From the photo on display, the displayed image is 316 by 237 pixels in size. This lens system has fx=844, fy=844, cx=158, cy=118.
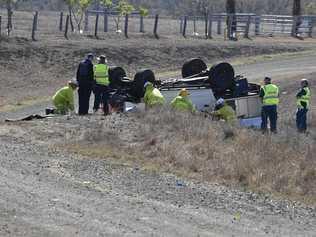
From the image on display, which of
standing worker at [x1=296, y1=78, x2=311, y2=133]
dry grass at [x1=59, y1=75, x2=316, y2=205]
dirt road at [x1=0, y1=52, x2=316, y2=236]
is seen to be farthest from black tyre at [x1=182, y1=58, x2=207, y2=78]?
dirt road at [x1=0, y1=52, x2=316, y2=236]

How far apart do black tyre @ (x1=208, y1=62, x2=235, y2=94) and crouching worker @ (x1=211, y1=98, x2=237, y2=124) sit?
140 cm

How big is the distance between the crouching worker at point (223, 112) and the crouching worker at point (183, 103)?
62cm

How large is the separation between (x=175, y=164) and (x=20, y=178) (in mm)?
3473

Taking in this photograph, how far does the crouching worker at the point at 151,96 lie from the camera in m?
21.7

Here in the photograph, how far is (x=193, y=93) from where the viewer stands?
23609 mm

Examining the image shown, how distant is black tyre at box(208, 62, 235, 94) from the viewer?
77.6 ft

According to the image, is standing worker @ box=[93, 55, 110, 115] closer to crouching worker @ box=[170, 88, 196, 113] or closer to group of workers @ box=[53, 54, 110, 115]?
group of workers @ box=[53, 54, 110, 115]

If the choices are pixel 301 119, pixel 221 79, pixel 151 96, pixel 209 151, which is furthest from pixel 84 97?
pixel 301 119

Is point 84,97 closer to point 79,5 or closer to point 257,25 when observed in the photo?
point 79,5

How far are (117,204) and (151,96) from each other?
1024 cm

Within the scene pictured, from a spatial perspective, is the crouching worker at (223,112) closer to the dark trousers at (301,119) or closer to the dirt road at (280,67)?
the dark trousers at (301,119)

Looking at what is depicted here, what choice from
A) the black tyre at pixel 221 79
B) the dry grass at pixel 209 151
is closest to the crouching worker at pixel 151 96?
the dry grass at pixel 209 151

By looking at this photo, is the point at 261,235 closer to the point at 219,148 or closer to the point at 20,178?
the point at 20,178

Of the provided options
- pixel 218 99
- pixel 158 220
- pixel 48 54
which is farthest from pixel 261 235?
pixel 48 54
